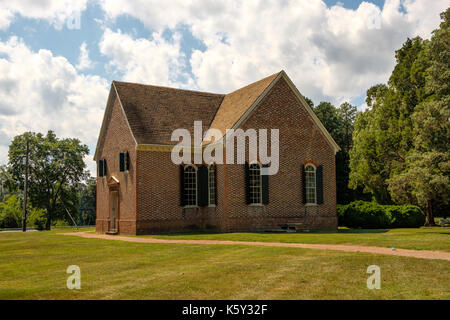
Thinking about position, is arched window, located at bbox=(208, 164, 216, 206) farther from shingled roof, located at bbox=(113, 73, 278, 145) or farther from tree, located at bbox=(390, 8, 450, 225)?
tree, located at bbox=(390, 8, 450, 225)

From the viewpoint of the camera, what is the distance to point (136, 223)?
25.2m

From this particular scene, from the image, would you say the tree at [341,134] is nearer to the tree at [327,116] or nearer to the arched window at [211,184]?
the tree at [327,116]

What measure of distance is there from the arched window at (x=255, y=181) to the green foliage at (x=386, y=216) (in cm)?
816

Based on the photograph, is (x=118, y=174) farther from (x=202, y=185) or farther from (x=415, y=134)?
(x=415, y=134)

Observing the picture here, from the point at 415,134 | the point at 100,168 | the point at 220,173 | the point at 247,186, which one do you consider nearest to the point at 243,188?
the point at 247,186

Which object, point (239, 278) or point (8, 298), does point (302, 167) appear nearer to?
point (239, 278)

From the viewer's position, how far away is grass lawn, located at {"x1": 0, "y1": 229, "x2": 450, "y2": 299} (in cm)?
843

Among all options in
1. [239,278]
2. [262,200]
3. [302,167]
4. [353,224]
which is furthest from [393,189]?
[239,278]

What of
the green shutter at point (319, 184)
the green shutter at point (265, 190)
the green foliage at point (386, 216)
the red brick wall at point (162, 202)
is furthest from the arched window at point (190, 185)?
the green foliage at point (386, 216)

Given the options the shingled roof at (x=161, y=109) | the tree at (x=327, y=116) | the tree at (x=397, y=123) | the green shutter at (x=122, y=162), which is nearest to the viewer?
the shingled roof at (x=161, y=109)

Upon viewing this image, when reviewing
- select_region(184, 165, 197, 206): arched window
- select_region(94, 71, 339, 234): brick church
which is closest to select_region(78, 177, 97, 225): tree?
select_region(94, 71, 339, 234): brick church

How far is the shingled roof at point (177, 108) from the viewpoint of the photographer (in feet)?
86.6

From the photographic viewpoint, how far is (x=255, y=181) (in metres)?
25.6
